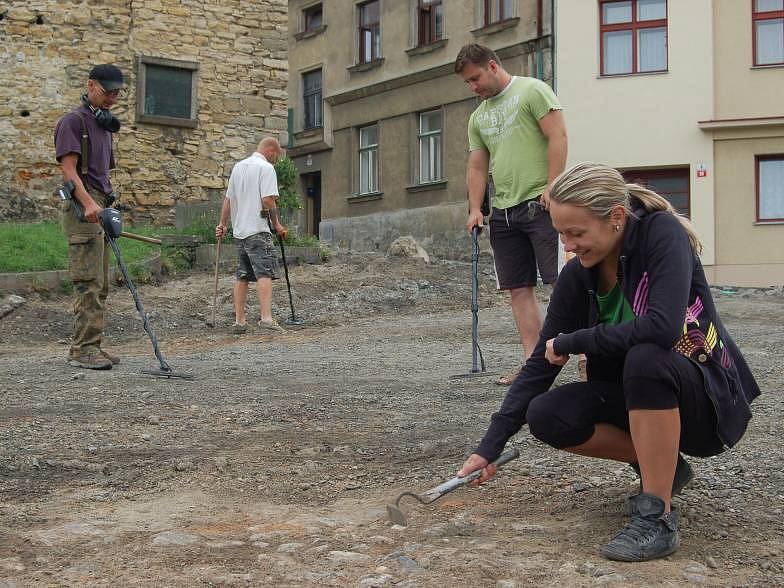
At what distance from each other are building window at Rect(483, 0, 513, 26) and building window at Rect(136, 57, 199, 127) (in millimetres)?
6965

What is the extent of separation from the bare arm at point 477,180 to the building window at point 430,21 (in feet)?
57.8

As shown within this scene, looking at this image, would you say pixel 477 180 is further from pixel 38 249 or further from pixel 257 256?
pixel 38 249

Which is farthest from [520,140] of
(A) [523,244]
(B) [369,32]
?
(B) [369,32]

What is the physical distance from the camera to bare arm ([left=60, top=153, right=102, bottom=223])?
6691 millimetres

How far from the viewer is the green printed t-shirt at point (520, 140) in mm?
5699

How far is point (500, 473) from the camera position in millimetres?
3953

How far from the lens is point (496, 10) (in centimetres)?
2173

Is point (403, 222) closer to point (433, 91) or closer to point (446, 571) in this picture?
point (433, 91)

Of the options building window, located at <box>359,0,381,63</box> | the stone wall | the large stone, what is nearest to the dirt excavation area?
the large stone

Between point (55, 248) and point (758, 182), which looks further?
point (758, 182)

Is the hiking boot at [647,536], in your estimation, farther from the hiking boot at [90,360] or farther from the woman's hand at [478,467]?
the hiking boot at [90,360]

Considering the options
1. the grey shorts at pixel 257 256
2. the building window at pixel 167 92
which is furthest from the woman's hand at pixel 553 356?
the building window at pixel 167 92

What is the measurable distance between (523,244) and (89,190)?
2969 mm

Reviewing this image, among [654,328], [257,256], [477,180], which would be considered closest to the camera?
[654,328]
